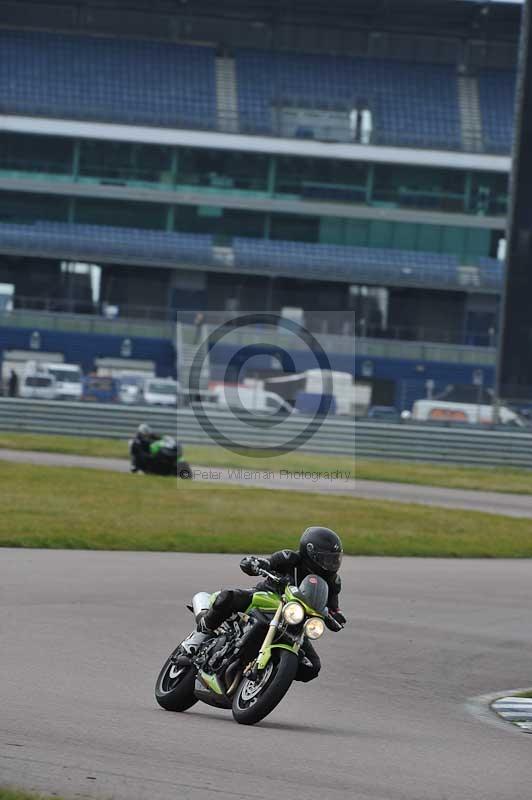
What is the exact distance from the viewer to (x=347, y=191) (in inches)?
2307

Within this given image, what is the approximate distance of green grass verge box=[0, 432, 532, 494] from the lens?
31.8 m

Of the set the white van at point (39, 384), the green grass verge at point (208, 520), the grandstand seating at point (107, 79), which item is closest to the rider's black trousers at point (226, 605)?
the green grass verge at point (208, 520)

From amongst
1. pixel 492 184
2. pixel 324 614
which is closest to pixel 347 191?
pixel 492 184

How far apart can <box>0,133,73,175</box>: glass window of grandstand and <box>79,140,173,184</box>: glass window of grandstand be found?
688mm

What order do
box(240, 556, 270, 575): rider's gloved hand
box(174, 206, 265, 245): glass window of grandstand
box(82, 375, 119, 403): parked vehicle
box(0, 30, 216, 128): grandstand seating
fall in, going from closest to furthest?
box(240, 556, 270, 575): rider's gloved hand
box(82, 375, 119, 403): parked vehicle
box(0, 30, 216, 128): grandstand seating
box(174, 206, 265, 245): glass window of grandstand

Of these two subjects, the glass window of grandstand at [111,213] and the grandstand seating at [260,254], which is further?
the glass window of grandstand at [111,213]

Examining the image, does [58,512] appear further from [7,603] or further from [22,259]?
[22,259]

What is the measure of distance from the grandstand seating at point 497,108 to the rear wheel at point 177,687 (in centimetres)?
5282

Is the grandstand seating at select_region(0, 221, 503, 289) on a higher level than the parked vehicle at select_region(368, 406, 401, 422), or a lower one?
higher

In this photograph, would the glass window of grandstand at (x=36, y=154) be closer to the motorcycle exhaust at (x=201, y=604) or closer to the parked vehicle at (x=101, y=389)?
the parked vehicle at (x=101, y=389)

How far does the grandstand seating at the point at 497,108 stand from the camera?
192 feet

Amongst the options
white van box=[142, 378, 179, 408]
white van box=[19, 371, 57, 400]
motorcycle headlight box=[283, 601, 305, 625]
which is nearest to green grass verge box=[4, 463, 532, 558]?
motorcycle headlight box=[283, 601, 305, 625]

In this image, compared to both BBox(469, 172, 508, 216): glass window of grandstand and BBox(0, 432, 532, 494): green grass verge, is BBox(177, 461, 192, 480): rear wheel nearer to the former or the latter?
BBox(0, 432, 532, 494): green grass verge

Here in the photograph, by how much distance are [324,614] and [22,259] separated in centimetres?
5114
